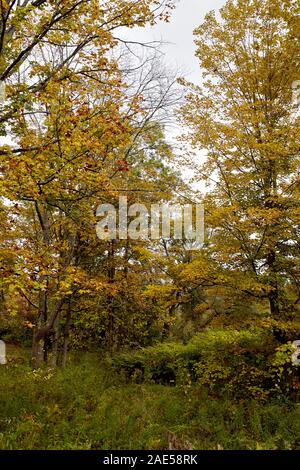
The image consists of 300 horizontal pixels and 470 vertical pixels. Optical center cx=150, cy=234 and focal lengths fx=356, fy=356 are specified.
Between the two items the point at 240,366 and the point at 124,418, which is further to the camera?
the point at 240,366

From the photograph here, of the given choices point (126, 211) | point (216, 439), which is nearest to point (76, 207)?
point (216, 439)

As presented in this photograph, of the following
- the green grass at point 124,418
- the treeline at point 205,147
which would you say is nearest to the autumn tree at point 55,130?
the treeline at point 205,147

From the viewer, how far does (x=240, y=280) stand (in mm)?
7473

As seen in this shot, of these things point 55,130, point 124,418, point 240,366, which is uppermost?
point 55,130

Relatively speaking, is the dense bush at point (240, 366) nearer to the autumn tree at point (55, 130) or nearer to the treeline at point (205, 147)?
the treeline at point (205, 147)

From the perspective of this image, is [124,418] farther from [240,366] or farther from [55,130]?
[55,130]

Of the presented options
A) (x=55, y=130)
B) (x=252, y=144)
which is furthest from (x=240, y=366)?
(x=55, y=130)

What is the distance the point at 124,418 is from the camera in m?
7.13

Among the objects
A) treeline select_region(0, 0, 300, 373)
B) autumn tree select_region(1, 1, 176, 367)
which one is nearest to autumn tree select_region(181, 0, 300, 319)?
treeline select_region(0, 0, 300, 373)

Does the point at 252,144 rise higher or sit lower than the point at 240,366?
higher

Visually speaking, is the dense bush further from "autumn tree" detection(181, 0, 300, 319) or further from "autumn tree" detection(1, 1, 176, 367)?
"autumn tree" detection(1, 1, 176, 367)

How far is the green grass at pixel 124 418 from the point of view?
→ 6199mm

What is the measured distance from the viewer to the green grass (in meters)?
6.20

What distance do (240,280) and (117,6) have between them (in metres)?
6.43
